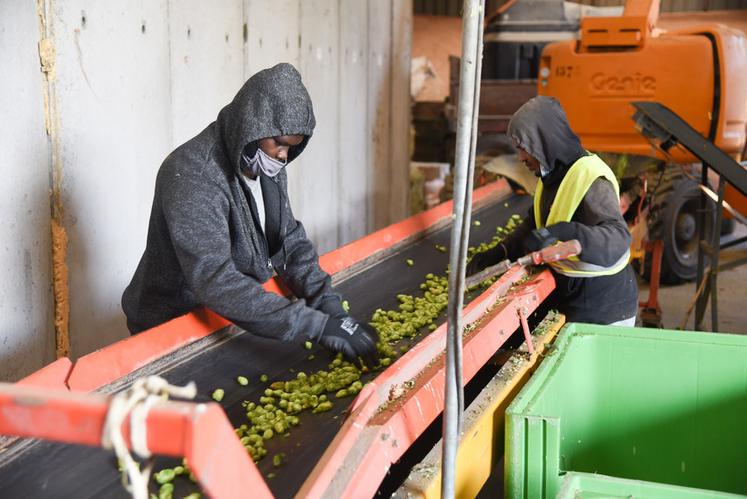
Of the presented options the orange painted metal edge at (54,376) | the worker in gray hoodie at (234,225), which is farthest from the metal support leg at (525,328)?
the orange painted metal edge at (54,376)

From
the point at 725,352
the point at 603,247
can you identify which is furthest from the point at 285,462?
the point at 603,247

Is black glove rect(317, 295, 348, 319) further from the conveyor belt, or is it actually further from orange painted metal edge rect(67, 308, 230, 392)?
orange painted metal edge rect(67, 308, 230, 392)

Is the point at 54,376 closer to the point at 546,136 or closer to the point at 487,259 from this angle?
the point at 546,136

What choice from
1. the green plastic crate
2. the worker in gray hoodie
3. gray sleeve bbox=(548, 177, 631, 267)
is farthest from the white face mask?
gray sleeve bbox=(548, 177, 631, 267)

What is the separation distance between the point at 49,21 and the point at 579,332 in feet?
8.34

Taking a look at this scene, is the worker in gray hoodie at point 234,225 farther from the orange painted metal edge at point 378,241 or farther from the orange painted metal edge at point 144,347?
the orange painted metal edge at point 378,241

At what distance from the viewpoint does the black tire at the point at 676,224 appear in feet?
22.4

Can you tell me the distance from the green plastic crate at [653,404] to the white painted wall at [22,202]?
90.0 inches

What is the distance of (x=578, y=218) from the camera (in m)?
3.16

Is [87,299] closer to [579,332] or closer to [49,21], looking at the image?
[49,21]

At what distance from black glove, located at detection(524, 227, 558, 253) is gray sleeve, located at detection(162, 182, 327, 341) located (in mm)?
1194

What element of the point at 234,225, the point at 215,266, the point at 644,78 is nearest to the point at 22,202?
the point at 234,225

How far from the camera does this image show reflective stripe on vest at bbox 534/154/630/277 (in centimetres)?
308

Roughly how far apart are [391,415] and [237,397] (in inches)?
24.8
